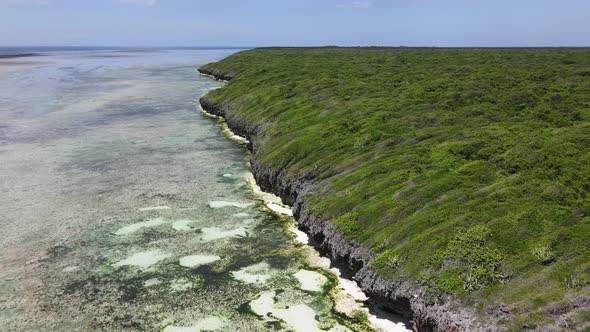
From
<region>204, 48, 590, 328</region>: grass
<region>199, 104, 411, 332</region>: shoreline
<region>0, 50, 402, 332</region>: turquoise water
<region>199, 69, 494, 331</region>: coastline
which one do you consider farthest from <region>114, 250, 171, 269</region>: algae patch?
<region>204, 48, 590, 328</region>: grass

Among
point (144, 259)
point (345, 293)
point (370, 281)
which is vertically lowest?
point (144, 259)

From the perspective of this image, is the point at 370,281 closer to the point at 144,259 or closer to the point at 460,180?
the point at 460,180

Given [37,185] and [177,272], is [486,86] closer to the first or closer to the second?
[177,272]

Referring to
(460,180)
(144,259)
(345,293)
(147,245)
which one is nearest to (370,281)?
(345,293)

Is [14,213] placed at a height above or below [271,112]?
below

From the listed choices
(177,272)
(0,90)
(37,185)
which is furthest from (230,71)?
(177,272)

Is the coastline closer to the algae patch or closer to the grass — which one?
the grass
